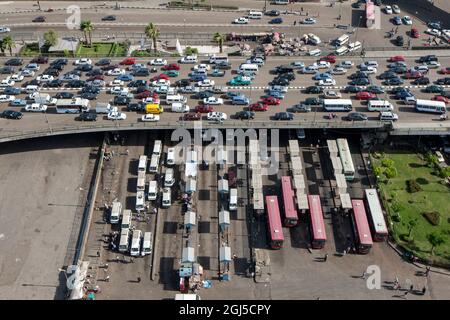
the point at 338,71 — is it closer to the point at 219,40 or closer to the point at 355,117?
the point at 355,117

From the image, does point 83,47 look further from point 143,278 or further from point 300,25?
point 143,278

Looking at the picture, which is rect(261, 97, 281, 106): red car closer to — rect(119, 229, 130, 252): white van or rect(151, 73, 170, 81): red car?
rect(151, 73, 170, 81): red car

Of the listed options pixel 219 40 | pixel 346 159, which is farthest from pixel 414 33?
pixel 346 159

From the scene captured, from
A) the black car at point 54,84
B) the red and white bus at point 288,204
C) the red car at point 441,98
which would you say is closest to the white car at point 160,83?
the black car at point 54,84

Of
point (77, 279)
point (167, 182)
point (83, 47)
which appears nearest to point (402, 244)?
point (167, 182)

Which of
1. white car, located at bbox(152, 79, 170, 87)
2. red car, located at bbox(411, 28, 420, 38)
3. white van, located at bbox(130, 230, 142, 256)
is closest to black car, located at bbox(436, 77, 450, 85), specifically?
red car, located at bbox(411, 28, 420, 38)

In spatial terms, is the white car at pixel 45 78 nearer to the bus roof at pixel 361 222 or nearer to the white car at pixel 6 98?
the white car at pixel 6 98

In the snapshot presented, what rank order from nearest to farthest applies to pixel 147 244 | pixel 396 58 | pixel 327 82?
pixel 147 244
pixel 327 82
pixel 396 58
